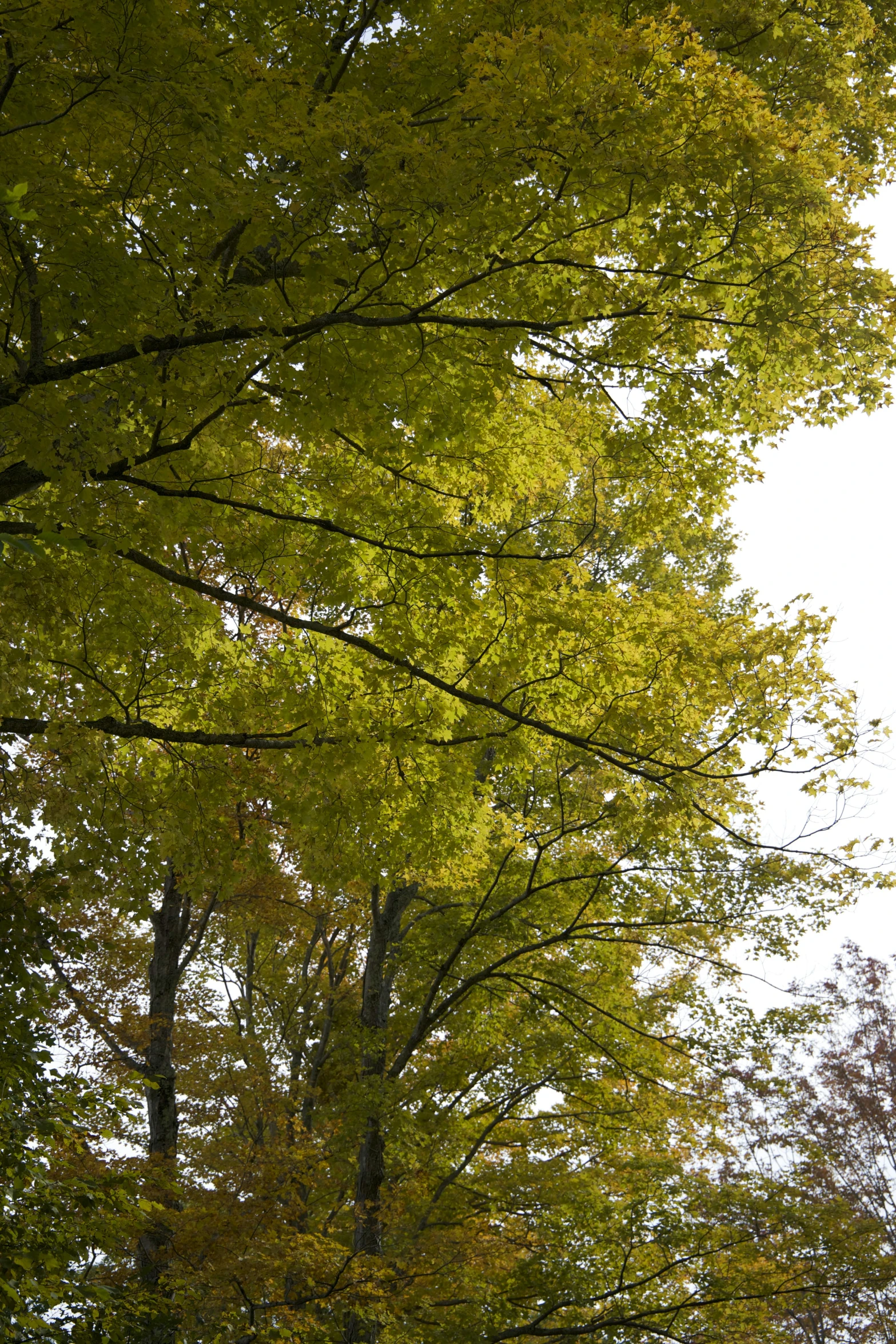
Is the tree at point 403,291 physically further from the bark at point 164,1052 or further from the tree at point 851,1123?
the tree at point 851,1123

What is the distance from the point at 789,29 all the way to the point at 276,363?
4.15 meters

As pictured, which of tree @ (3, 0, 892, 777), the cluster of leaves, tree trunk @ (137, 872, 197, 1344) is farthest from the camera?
tree trunk @ (137, 872, 197, 1344)

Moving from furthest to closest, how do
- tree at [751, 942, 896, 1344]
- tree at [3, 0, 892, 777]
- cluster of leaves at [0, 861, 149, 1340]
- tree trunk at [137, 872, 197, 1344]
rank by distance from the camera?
tree at [751, 942, 896, 1344] < tree trunk at [137, 872, 197, 1344] < cluster of leaves at [0, 861, 149, 1340] < tree at [3, 0, 892, 777]

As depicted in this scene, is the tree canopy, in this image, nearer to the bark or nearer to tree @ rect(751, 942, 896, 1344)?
the bark

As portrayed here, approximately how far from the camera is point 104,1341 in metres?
4.46

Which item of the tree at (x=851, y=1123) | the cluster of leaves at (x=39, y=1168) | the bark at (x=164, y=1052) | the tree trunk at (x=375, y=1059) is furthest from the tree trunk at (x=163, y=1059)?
the tree at (x=851, y=1123)

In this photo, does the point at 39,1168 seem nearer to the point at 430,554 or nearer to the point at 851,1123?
the point at 430,554

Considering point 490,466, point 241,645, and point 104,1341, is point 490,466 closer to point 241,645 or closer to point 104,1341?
point 241,645

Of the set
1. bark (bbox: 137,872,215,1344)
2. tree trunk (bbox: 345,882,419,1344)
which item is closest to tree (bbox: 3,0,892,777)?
bark (bbox: 137,872,215,1344)

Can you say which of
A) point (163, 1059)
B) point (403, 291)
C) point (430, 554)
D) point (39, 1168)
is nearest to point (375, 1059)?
point (163, 1059)

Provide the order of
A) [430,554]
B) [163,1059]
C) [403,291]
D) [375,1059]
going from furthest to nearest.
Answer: [375,1059]
[163,1059]
[430,554]
[403,291]

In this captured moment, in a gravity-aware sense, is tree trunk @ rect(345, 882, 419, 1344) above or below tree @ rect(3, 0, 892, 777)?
below

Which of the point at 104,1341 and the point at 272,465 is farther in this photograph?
the point at 272,465

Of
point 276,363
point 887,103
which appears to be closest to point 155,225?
point 276,363
